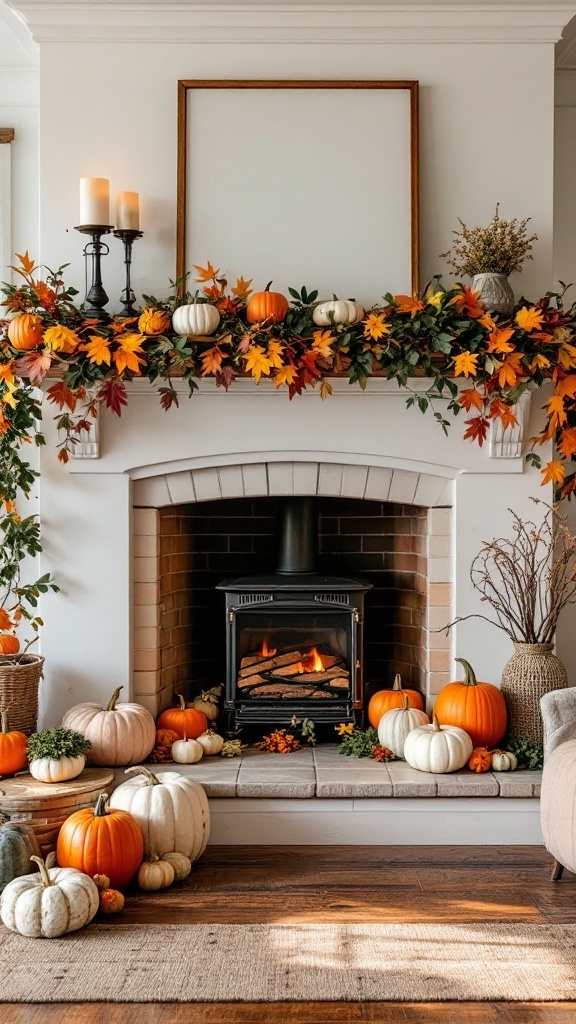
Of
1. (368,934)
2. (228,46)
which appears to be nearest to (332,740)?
(368,934)

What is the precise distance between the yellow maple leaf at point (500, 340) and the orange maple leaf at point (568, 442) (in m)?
0.42

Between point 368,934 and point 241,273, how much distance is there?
2.15 meters

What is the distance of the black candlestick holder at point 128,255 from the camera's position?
3.24 meters

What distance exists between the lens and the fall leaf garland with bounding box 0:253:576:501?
3.10 metres

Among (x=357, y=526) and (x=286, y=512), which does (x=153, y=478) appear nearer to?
(x=286, y=512)

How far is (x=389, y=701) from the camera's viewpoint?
11.4 ft

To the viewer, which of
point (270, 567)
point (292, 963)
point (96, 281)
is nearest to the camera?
point (292, 963)

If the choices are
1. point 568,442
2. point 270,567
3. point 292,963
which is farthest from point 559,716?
point 270,567

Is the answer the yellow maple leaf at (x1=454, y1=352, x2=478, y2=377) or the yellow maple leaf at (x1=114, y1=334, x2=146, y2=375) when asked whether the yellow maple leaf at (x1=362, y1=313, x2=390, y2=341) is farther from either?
the yellow maple leaf at (x1=114, y1=334, x2=146, y2=375)

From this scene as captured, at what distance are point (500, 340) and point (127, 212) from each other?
4.30 feet

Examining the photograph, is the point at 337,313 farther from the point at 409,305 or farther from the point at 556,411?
the point at 556,411

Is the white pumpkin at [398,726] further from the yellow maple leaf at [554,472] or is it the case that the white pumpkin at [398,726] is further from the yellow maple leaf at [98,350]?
the yellow maple leaf at [98,350]

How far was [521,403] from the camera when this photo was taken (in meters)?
3.31

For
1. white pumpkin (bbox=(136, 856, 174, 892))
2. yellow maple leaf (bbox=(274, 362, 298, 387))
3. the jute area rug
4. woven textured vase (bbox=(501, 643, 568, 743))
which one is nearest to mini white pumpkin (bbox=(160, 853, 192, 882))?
white pumpkin (bbox=(136, 856, 174, 892))
